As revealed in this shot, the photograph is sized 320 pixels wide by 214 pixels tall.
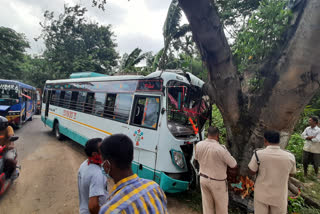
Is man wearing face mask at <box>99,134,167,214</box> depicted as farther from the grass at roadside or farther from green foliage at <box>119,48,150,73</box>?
green foliage at <box>119,48,150,73</box>

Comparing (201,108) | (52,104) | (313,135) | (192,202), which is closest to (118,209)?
Answer: (192,202)

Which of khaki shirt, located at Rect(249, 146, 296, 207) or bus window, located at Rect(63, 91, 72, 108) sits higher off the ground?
bus window, located at Rect(63, 91, 72, 108)

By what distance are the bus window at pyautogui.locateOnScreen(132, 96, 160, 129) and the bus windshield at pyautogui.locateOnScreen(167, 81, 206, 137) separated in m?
0.29

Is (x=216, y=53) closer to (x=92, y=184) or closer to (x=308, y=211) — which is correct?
(x=92, y=184)

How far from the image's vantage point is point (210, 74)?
140 inches

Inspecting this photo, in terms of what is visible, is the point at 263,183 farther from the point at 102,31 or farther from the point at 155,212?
the point at 102,31

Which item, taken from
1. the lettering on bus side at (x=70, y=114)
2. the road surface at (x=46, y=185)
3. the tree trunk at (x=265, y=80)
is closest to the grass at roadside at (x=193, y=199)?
the road surface at (x=46, y=185)

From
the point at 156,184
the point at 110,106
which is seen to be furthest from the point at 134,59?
the point at 156,184

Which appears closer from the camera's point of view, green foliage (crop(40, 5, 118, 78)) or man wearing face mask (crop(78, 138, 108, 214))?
man wearing face mask (crop(78, 138, 108, 214))

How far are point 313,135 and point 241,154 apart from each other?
3.26m

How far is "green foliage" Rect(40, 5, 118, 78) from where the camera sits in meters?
21.6

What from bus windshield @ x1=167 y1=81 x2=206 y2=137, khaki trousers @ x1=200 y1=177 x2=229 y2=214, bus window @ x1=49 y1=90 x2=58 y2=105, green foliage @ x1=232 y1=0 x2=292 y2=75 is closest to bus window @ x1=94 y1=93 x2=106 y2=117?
bus windshield @ x1=167 y1=81 x2=206 y2=137

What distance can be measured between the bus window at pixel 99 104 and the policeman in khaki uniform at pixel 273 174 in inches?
177

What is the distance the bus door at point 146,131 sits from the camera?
374cm
